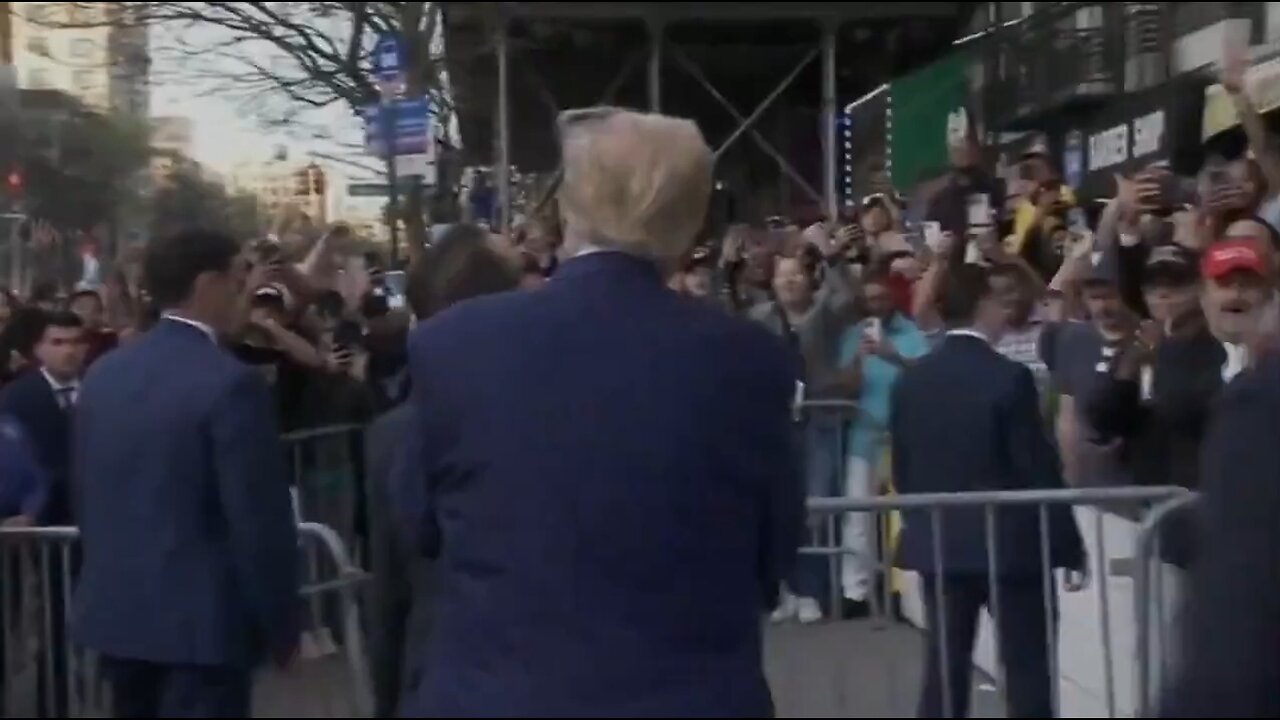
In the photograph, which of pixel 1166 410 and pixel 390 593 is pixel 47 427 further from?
pixel 1166 410

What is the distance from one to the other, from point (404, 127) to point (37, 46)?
1502cm

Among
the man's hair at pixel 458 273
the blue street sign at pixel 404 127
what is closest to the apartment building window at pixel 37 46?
the blue street sign at pixel 404 127

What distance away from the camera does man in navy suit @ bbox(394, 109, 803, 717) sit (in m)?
2.93

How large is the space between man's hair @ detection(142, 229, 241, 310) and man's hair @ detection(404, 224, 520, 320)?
501 millimetres

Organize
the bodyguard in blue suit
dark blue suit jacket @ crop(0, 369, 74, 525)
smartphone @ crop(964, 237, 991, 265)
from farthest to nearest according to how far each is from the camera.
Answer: smartphone @ crop(964, 237, 991, 265)
dark blue suit jacket @ crop(0, 369, 74, 525)
the bodyguard in blue suit

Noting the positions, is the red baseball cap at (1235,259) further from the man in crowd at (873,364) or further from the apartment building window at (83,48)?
the apartment building window at (83,48)

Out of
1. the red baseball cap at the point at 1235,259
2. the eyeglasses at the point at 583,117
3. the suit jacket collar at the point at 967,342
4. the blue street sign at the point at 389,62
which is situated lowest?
the suit jacket collar at the point at 967,342

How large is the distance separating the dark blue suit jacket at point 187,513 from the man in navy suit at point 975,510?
2005 mm

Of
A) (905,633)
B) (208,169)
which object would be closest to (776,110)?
(905,633)

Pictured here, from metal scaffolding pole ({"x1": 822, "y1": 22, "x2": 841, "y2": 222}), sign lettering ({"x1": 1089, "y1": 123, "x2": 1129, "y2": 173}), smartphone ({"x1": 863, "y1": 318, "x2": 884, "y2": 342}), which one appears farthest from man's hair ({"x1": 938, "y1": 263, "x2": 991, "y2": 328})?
metal scaffolding pole ({"x1": 822, "y1": 22, "x2": 841, "y2": 222})

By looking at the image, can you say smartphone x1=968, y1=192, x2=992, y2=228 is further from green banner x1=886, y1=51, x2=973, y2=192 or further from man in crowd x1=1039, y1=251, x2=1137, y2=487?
green banner x1=886, y1=51, x2=973, y2=192

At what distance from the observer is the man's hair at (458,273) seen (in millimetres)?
4879

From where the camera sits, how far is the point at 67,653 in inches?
232

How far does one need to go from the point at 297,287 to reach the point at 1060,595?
189 inches
